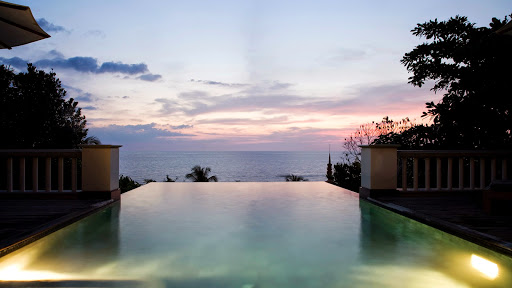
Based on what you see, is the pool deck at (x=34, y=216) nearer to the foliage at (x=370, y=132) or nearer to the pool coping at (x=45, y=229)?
the pool coping at (x=45, y=229)

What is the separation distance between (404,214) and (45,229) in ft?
14.0

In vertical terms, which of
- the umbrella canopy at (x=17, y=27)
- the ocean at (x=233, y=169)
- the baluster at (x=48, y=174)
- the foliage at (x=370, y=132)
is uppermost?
the umbrella canopy at (x=17, y=27)

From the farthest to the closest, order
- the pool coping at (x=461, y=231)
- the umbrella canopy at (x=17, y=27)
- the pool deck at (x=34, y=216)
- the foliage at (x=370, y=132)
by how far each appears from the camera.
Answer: the foliage at (x=370, y=132) < the umbrella canopy at (x=17, y=27) < the pool deck at (x=34, y=216) < the pool coping at (x=461, y=231)

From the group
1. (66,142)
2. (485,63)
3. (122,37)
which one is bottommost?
(66,142)

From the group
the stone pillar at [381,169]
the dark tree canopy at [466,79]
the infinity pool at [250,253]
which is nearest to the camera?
the infinity pool at [250,253]

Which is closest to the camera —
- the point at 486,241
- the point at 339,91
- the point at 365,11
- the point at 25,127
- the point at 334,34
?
the point at 486,241

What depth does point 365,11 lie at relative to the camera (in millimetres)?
8844

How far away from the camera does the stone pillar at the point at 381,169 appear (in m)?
5.82

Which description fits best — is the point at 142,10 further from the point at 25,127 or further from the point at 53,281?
the point at 25,127

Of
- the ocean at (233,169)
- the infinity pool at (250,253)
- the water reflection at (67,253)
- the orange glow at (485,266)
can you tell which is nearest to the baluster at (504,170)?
the infinity pool at (250,253)

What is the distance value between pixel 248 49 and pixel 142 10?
11.4 feet

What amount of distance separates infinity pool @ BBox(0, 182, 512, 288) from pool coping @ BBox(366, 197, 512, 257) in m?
0.06

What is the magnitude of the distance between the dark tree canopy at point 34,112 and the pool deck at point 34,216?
39.2ft

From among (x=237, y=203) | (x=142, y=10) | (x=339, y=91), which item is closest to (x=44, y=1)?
(x=142, y=10)
